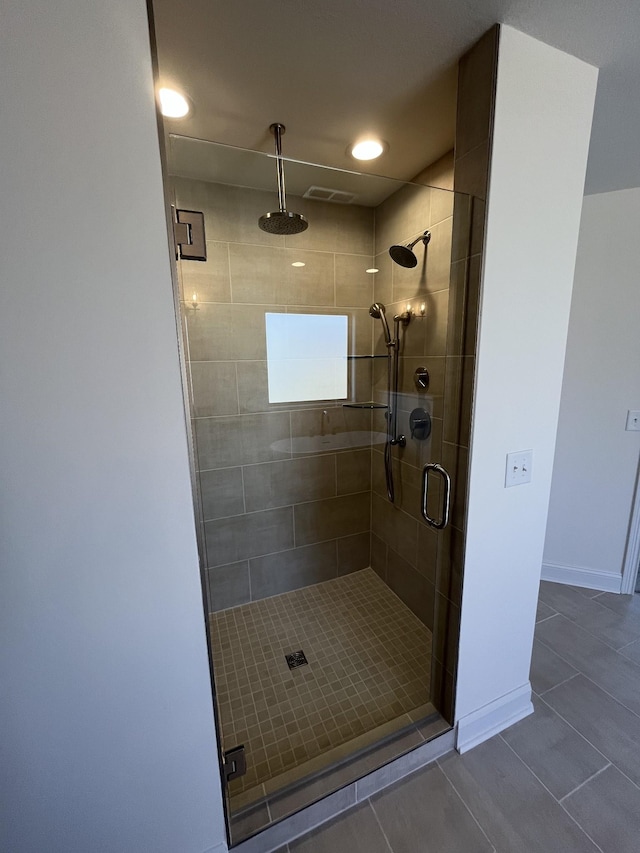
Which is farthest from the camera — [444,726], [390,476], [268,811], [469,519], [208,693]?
[390,476]

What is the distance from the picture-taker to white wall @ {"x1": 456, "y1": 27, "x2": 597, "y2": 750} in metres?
1.04

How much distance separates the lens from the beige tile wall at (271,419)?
5.32ft

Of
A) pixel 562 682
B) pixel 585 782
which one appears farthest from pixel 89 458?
pixel 562 682

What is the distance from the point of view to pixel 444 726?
1354 mm

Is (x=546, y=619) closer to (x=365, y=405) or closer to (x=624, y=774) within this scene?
(x=624, y=774)

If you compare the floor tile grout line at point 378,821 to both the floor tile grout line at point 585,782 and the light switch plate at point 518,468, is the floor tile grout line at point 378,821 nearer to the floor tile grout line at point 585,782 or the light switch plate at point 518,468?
the floor tile grout line at point 585,782

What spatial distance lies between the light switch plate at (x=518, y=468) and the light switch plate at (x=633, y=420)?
138cm

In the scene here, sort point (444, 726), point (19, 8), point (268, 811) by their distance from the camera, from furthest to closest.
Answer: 1. point (444, 726)
2. point (268, 811)
3. point (19, 8)

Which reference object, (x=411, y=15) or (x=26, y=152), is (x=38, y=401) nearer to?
(x=26, y=152)

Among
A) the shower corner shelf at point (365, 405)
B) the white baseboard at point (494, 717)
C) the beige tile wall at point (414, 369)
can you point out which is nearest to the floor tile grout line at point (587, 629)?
the white baseboard at point (494, 717)

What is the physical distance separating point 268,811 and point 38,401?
1381 millimetres

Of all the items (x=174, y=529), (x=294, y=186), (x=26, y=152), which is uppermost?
(x=294, y=186)

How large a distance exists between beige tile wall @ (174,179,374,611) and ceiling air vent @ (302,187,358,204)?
0.05m

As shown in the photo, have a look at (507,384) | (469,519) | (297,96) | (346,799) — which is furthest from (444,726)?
(297,96)
